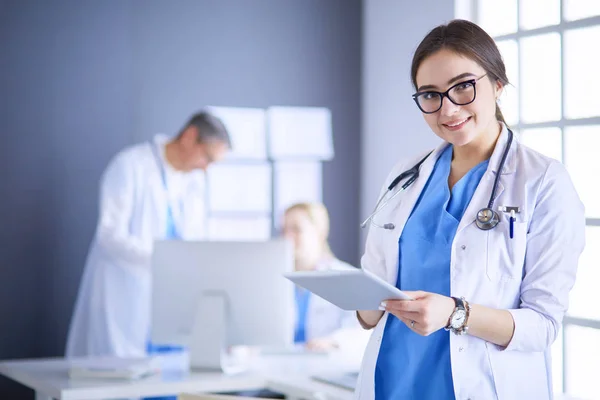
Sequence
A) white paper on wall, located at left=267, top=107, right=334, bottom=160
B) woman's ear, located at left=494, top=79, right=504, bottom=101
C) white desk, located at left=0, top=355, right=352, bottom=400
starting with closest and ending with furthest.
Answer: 1. woman's ear, located at left=494, top=79, right=504, bottom=101
2. white desk, located at left=0, top=355, right=352, bottom=400
3. white paper on wall, located at left=267, top=107, right=334, bottom=160

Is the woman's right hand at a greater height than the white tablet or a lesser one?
lesser

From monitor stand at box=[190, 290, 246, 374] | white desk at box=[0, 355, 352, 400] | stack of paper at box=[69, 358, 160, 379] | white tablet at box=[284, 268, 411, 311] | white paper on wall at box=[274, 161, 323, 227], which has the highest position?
white paper on wall at box=[274, 161, 323, 227]

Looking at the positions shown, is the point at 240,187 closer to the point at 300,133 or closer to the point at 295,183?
the point at 295,183

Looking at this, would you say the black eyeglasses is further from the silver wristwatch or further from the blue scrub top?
the silver wristwatch

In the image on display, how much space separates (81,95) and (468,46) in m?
3.03

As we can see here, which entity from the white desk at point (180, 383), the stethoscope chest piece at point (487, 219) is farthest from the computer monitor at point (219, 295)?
the stethoscope chest piece at point (487, 219)

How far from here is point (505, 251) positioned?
167 centimetres

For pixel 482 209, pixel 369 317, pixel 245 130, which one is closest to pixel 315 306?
pixel 245 130

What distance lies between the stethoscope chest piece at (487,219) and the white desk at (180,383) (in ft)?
3.30

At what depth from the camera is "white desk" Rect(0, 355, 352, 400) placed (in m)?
2.60

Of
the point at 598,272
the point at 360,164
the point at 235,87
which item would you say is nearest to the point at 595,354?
the point at 598,272

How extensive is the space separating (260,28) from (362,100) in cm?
79

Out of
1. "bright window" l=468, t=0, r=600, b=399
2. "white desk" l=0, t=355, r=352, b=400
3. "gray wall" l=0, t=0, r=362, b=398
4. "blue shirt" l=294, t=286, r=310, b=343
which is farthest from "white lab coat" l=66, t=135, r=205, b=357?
"bright window" l=468, t=0, r=600, b=399

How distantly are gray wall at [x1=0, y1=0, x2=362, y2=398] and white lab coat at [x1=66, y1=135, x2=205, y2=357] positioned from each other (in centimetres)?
23
